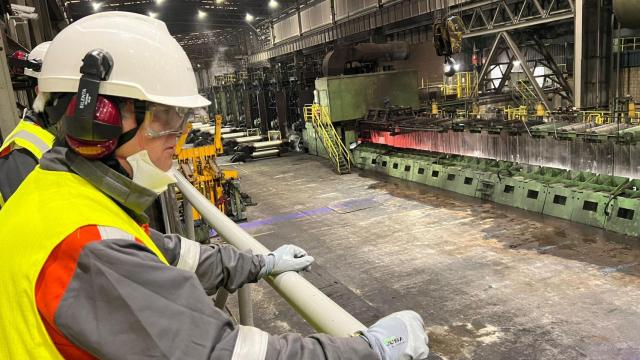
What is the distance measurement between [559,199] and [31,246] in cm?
917

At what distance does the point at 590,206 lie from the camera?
800 cm

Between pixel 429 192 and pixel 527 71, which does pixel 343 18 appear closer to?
pixel 527 71

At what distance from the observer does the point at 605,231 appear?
25.1 ft

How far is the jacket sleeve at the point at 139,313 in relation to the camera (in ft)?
3.09

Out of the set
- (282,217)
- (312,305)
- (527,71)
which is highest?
(527,71)

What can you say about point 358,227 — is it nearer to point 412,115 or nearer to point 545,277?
point 545,277

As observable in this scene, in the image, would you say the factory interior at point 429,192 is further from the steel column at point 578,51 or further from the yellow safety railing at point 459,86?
the yellow safety railing at point 459,86

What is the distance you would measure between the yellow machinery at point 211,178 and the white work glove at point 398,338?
8016 mm

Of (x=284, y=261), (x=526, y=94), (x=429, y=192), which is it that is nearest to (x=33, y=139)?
(x=284, y=261)

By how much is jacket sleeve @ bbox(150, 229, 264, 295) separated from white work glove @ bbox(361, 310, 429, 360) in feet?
2.15

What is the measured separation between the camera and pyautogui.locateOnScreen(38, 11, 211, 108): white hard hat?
130cm

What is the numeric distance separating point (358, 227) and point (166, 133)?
7.63m

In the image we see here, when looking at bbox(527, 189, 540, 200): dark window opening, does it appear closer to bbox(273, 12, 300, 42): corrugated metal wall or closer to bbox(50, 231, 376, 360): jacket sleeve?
bbox(50, 231, 376, 360): jacket sleeve

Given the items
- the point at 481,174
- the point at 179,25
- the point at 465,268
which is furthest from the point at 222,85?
the point at 465,268
